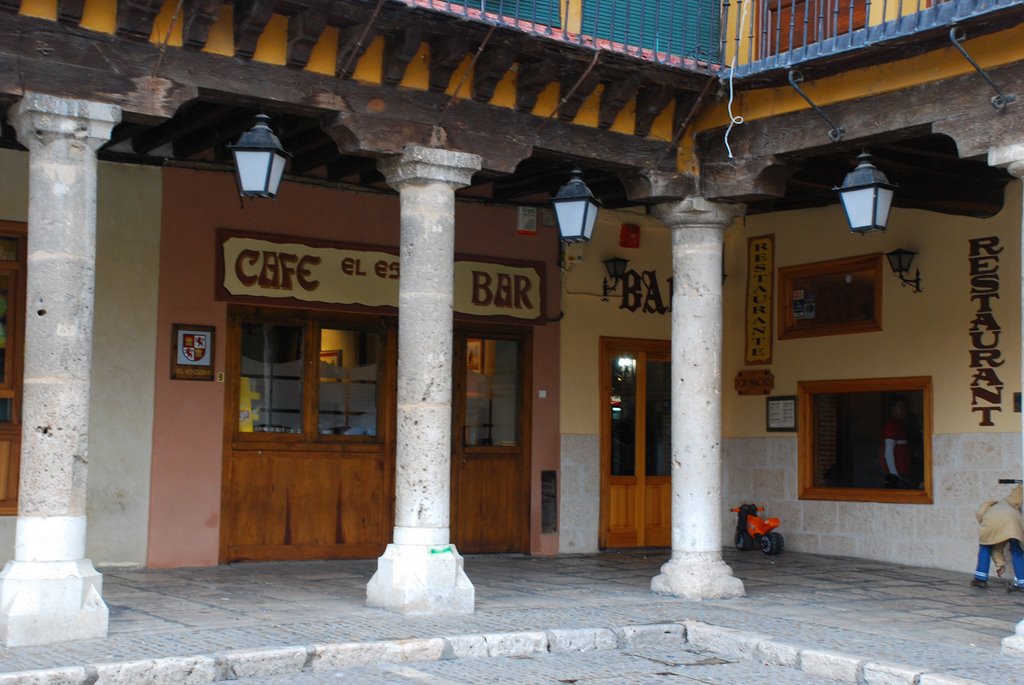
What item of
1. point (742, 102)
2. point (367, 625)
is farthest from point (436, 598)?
point (742, 102)

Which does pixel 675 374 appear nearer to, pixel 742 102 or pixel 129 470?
pixel 742 102

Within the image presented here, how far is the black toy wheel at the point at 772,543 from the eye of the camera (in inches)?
543

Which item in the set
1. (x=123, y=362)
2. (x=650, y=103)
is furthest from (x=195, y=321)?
(x=650, y=103)

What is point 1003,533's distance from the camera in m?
10.8

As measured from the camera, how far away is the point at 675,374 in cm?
1066

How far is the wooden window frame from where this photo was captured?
531 inches

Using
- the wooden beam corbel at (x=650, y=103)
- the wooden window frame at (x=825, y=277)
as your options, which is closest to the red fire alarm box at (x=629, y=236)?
the wooden window frame at (x=825, y=277)

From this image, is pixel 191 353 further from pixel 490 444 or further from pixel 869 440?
pixel 869 440

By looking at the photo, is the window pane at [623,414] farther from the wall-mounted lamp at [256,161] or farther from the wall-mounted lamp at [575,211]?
the wall-mounted lamp at [256,161]

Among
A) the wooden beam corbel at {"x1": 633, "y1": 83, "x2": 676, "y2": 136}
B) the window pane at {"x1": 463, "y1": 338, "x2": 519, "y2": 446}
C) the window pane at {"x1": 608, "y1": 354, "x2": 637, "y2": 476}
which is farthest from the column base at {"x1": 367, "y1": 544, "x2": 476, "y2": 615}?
the window pane at {"x1": 608, "y1": 354, "x2": 637, "y2": 476}

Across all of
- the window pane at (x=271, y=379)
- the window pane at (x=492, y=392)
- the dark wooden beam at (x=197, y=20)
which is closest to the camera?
the dark wooden beam at (x=197, y=20)

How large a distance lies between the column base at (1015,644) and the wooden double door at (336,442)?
611 centimetres

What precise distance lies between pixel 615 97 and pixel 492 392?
4.32 meters

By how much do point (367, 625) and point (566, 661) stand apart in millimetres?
1355
